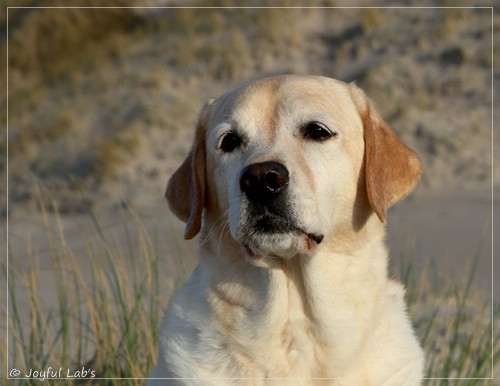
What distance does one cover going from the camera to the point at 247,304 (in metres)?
4.13

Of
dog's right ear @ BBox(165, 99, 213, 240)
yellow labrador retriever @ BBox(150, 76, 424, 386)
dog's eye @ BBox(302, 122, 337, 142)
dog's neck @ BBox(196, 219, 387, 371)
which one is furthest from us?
dog's right ear @ BBox(165, 99, 213, 240)

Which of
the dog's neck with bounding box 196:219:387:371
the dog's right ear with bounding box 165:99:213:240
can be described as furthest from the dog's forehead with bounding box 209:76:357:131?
the dog's neck with bounding box 196:219:387:371

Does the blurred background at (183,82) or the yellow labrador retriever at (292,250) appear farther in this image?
the blurred background at (183,82)

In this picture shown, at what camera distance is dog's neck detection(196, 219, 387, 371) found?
13.4 ft

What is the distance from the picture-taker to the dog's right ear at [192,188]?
14.3ft

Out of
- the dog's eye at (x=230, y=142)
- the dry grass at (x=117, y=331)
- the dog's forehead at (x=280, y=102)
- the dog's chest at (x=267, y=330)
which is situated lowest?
the dry grass at (x=117, y=331)

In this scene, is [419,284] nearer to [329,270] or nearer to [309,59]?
[329,270]

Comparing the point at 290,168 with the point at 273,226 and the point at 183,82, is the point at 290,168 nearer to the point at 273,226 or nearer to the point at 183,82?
the point at 273,226

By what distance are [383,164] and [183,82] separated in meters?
15.5

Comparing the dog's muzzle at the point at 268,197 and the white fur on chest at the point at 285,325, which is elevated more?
the dog's muzzle at the point at 268,197

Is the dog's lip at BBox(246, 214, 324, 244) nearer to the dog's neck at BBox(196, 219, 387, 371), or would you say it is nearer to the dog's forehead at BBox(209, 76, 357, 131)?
the dog's neck at BBox(196, 219, 387, 371)

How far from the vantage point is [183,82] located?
19.5 metres

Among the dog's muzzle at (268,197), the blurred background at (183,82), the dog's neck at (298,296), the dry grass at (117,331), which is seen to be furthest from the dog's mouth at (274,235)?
the blurred background at (183,82)

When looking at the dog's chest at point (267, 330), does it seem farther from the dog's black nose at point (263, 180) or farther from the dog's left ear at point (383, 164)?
the dog's left ear at point (383, 164)
